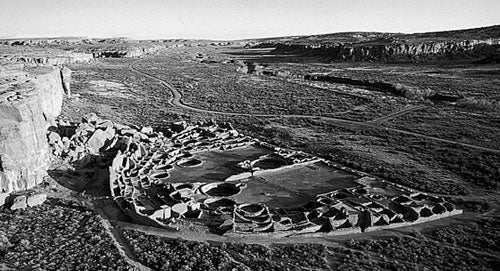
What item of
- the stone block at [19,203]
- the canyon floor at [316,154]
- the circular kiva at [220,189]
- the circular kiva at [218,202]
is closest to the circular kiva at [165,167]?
the canyon floor at [316,154]

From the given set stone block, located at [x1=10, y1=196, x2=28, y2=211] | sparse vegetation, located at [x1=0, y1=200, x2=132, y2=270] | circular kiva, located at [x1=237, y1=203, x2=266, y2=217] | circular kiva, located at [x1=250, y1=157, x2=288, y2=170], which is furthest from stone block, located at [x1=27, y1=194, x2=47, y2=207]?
circular kiva, located at [x1=250, y1=157, x2=288, y2=170]

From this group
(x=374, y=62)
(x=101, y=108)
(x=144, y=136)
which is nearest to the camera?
(x=144, y=136)

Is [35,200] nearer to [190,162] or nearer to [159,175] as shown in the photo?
[159,175]

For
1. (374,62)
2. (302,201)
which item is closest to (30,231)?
(302,201)

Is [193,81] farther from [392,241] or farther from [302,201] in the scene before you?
[392,241]

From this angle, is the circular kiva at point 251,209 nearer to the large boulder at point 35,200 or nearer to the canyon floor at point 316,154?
the canyon floor at point 316,154
